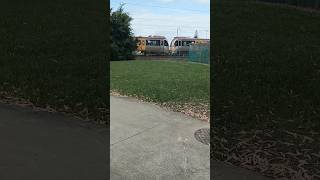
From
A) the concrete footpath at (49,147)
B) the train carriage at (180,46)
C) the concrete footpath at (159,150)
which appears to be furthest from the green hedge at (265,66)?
the train carriage at (180,46)

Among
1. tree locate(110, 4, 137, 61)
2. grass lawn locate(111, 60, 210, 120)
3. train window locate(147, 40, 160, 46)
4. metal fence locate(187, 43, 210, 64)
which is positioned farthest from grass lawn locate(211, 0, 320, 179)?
train window locate(147, 40, 160, 46)

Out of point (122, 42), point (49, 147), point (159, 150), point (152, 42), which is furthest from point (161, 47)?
point (49, 147)

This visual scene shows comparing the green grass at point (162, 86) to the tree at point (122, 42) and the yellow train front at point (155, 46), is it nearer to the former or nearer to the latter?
the tree at point (122, 42)

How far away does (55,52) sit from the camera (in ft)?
34.0

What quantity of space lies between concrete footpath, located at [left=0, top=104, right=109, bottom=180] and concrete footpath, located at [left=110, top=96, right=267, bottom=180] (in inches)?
7.6

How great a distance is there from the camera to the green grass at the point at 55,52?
7.63m

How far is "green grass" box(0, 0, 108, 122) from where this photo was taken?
25.0 feet

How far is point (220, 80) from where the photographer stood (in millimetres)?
8250

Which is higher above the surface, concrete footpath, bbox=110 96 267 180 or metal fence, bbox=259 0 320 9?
metal fence, bbox=259 0 320 9

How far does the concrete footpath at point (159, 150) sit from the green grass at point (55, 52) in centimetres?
72

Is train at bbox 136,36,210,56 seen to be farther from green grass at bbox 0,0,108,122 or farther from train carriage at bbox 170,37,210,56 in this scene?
green grass at bbox 0,0,108,122

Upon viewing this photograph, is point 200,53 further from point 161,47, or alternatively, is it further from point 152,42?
point 161,47

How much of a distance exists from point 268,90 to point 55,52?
472cm

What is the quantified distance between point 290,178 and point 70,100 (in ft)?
11.5
